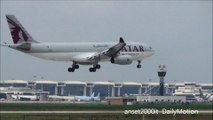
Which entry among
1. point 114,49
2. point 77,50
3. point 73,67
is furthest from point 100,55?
point 73,67

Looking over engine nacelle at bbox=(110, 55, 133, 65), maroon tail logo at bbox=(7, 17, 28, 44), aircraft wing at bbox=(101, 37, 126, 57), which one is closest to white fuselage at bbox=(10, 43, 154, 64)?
aircraft wing at bbox=(101, 37, 126, 57)

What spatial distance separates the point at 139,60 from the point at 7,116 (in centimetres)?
6101

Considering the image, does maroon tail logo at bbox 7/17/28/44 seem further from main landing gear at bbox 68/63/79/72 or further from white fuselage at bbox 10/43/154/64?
main landing gear at bbox 68/63/79/72

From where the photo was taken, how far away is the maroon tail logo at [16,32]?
15600 cm

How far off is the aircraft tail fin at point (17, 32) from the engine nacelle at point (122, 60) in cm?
1730

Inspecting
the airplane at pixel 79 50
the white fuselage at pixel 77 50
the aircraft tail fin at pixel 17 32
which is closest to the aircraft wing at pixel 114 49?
the airplane at pixel 79 50

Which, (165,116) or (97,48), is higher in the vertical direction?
(97,48)

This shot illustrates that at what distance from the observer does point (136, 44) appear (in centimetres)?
16225

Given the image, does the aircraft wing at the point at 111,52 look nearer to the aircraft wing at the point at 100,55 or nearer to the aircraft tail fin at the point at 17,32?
the aircraft wing at the point at 100,55

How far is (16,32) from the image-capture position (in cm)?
15838

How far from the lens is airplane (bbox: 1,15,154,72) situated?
154 metres

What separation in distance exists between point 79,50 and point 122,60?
9264mm

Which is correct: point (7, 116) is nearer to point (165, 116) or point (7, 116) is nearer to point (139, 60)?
point (165, 116)

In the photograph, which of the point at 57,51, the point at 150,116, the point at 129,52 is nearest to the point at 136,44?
the point at 129,52
